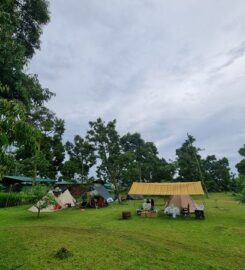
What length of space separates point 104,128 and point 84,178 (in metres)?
6.21

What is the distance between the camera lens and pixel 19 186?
31.9 meters

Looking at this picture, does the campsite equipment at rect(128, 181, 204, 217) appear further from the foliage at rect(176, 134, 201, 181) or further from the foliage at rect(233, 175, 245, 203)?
the foliage at rect(176, 134, 201, 181)

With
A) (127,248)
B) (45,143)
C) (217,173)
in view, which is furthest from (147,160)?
(127,248)

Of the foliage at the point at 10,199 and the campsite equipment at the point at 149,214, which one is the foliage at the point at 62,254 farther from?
the foliage at the point at 10,199

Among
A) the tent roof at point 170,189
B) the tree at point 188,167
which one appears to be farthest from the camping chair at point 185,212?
the tree at point 188,167

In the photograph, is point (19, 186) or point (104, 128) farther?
point (19, 186)

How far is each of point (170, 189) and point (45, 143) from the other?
1898 centimetres

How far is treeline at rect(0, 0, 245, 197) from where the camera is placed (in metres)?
4.50

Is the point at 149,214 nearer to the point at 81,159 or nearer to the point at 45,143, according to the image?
the point at 81,159

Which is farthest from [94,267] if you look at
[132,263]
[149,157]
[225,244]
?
[149,157]

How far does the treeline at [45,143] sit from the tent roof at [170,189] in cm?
274

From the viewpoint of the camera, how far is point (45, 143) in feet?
107

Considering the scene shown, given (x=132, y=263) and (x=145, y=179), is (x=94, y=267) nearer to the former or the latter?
(x=132, y=263)

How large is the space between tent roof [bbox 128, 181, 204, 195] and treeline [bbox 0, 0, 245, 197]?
8.99ft
